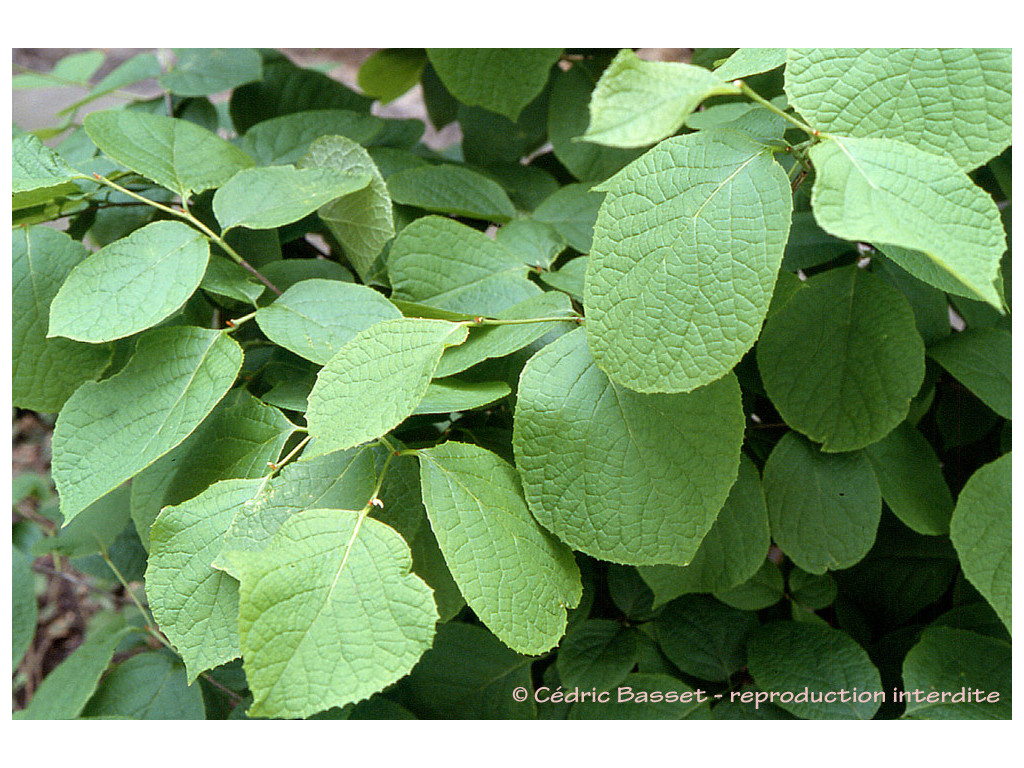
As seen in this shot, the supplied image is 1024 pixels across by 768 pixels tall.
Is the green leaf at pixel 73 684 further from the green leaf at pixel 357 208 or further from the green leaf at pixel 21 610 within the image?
the green leaf at pixel 357 208

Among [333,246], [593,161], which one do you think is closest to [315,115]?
[333,246]

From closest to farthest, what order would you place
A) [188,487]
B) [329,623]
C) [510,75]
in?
[329,623]
[188,487]
[510,75]

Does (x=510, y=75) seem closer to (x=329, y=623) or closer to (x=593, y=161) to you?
(x=593, y=161)

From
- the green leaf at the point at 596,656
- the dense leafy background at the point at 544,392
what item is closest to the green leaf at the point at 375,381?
the dense leafy background at the point at 544,392

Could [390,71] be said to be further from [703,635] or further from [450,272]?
[703,635]

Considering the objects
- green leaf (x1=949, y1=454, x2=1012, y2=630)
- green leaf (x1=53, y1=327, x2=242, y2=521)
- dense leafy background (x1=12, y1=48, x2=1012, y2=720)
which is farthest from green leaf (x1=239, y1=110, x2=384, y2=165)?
green leaf (x1=949, y1=454, x2=1012, y2=630)

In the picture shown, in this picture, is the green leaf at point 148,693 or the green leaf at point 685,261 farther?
the green leaf at point 148,693

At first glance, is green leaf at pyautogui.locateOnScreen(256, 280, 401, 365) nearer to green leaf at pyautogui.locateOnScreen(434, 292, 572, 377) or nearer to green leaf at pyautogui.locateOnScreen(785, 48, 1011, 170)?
green leaf at pyautogui.locateOnScreen(434, 292, 572, 377)
